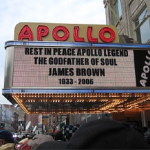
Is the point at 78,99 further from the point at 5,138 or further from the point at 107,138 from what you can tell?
the point at 107,138

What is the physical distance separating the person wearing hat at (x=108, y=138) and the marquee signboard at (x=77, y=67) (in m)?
7.66

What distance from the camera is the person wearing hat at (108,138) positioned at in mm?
996

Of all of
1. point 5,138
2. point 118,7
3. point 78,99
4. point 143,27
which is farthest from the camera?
point 118,7

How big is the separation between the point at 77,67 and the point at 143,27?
7913mm

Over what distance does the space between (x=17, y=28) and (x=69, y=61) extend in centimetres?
321

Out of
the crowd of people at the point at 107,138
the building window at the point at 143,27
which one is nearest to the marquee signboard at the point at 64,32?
the building window at the point at 143,27

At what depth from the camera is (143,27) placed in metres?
14.6

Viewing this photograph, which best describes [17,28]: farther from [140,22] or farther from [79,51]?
[140,22]

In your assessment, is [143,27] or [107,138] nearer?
[107,138]

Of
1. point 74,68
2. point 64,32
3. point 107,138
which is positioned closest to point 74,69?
point 74,68

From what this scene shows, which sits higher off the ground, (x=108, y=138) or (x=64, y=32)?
(x=64, y=32)

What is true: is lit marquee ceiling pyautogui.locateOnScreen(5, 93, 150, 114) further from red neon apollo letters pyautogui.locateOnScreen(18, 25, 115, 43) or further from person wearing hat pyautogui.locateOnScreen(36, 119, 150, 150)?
person wearing hat pyautogui.locateOnScreen(36, 119, 150, 150)

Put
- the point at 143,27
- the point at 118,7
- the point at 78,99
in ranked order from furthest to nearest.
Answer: the point at 118,7 → the point at 143,27 → the point at 78,99

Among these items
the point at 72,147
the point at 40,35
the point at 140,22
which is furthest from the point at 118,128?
the point at 140,22
